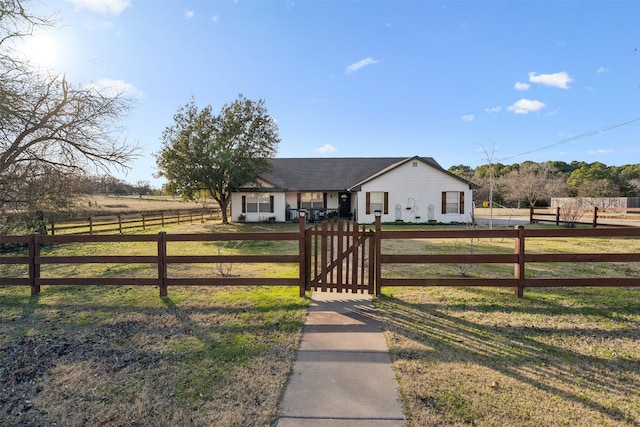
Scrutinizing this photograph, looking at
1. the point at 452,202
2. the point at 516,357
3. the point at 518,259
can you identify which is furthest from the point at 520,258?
the point at 452,202

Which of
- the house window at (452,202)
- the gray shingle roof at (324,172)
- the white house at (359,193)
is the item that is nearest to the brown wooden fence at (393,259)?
the white house at (359,193)

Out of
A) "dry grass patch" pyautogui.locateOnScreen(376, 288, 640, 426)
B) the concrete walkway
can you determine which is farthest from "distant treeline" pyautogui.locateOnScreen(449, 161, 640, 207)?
the concrete walkway

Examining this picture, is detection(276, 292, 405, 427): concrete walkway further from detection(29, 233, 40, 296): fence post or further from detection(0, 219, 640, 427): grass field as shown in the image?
detection(29, 233, 40, 296): fence post

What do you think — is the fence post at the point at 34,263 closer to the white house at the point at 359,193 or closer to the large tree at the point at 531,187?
the white house at the point at 359,193

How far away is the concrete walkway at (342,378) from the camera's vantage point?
97.5 inches

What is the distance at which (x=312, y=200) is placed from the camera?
79.8 ft

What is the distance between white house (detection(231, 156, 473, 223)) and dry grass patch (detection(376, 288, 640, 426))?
1405 cm

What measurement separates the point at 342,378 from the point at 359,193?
61.9 ft

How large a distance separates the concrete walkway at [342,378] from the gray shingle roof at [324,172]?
756 inches

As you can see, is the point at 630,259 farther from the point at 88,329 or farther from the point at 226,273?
the point at 88,329

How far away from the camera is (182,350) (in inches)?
143

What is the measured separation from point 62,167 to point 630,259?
555 inches

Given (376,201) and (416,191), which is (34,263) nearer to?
(376,201)

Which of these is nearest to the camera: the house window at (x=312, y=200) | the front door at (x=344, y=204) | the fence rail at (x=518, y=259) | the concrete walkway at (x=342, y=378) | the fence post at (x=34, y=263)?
the concrete walkway at (x=342, y=378)
